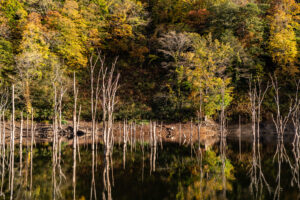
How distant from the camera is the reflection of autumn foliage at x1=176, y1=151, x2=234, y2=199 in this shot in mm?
8613

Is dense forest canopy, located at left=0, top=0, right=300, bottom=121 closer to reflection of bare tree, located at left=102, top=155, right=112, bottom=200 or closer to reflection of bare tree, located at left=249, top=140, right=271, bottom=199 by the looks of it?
reflection of bare tree, located at left=249, top=140, right=271, bottom=199

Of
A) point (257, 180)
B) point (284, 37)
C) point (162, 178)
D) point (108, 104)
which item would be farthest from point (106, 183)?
point (284, 37)

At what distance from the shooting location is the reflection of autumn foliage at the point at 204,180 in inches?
339

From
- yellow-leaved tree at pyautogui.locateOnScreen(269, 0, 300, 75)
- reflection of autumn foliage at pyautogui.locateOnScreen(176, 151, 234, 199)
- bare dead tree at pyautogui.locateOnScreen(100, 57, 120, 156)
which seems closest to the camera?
reflection of autumn foliage at pyautogui.locateOnScreen(176, 151, 234, 199)

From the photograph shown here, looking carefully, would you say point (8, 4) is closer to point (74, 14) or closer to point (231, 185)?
point (74, 14)

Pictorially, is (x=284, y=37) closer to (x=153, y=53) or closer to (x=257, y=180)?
(x=153, y=53)

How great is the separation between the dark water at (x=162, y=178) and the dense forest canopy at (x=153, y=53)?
15193mm

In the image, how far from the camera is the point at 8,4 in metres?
36.6

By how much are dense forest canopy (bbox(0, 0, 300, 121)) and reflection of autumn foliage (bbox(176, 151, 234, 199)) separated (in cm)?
1588

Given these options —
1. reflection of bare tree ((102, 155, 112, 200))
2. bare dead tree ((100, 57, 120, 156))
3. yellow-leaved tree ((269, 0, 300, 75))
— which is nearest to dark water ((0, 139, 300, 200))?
reflection of bare tree ((102, 155, 112, 200))

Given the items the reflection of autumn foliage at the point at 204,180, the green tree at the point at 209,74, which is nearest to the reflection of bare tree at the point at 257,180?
the reflection of autumn foliage at the point at 204,180

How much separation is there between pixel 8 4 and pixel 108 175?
3675 cm

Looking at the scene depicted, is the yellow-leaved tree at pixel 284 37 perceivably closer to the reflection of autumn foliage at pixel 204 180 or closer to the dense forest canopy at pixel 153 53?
the dense forest canopy at pixel 153 53

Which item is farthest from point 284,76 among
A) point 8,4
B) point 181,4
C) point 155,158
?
point 8,4
